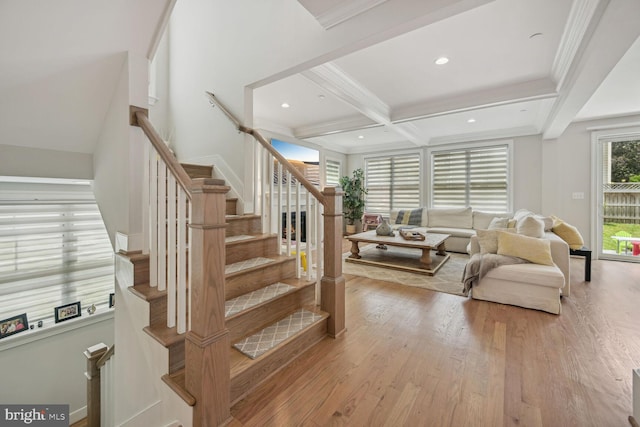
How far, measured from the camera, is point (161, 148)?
1.59 metres

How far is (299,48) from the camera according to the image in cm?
225

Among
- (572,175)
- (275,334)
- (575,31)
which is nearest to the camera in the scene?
(275,334)

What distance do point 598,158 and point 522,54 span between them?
11.5 ft

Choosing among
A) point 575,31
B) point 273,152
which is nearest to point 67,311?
point 273,152

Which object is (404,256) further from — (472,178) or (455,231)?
(472,178)

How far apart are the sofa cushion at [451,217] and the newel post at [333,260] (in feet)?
14.9

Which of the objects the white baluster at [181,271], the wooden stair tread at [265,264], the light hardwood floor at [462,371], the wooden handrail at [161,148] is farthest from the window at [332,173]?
the white baluster at [181,271]

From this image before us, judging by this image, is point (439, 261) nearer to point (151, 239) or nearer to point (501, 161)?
point (501, 161)

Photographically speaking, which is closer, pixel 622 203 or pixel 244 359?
pixel 244 359

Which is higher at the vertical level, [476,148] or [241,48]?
[241,48]

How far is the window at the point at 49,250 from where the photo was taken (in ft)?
9.43

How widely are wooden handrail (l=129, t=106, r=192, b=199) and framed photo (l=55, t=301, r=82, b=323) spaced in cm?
278

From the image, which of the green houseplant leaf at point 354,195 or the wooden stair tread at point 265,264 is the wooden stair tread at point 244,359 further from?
the green houseplant leaf at point 354,195

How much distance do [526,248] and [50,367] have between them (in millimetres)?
5353
